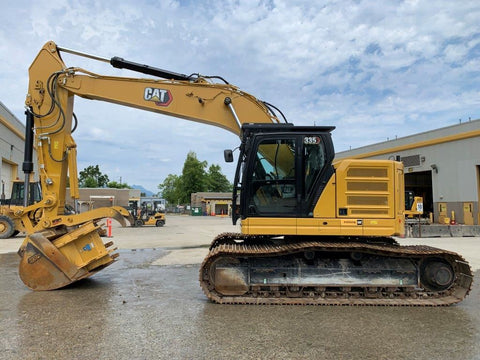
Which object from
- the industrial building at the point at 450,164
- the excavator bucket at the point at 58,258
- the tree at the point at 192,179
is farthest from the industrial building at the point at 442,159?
the tree at the point at 192,179

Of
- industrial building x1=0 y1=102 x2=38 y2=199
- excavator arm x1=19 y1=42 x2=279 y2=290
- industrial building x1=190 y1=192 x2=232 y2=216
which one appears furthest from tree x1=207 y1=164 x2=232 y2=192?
excavator arm x1=19 y1=42 x2=279 y2=290

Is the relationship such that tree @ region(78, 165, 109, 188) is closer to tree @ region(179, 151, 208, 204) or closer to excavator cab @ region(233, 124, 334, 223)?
tree @ region(179, 151, 208, 204)

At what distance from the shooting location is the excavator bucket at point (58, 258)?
6.72m

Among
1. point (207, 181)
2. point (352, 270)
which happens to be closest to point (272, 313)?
point (352, 270)

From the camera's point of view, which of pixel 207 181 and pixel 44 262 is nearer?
pixel 44 262

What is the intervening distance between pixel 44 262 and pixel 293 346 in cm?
490

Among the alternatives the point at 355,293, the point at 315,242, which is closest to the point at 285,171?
the point at 315,242

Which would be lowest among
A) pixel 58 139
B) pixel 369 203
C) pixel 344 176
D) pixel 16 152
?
pixel 369 203

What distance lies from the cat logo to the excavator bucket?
284 centimetres

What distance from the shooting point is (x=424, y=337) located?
4.70 meters

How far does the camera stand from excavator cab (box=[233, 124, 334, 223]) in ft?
20.4

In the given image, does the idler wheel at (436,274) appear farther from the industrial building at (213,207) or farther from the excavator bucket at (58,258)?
the industrial building at (213,207)

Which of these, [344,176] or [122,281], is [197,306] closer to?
[122,281]

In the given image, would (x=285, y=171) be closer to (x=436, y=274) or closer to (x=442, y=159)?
(x=436, y=274)
